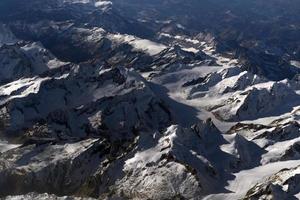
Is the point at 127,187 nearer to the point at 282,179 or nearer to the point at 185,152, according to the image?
the point at 185,152

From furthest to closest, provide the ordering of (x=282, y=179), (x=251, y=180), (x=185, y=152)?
(x=185, y=152) → (x=251, y=180) → (x=282, y=179)

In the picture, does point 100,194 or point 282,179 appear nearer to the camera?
point 282,179

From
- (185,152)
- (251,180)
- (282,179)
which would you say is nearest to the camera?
(282,179)

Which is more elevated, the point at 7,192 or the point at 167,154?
the point at 167,154

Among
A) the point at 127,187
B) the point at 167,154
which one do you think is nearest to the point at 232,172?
the point at 167,154

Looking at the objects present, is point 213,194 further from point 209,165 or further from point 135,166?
point 135,166

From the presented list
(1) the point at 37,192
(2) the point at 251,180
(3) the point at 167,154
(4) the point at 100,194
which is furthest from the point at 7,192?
(2) the point at 251,180

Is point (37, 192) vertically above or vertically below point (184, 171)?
below

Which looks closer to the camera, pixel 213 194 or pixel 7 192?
pixel 213 194

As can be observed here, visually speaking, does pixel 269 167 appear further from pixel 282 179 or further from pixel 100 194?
pixel 100 194
